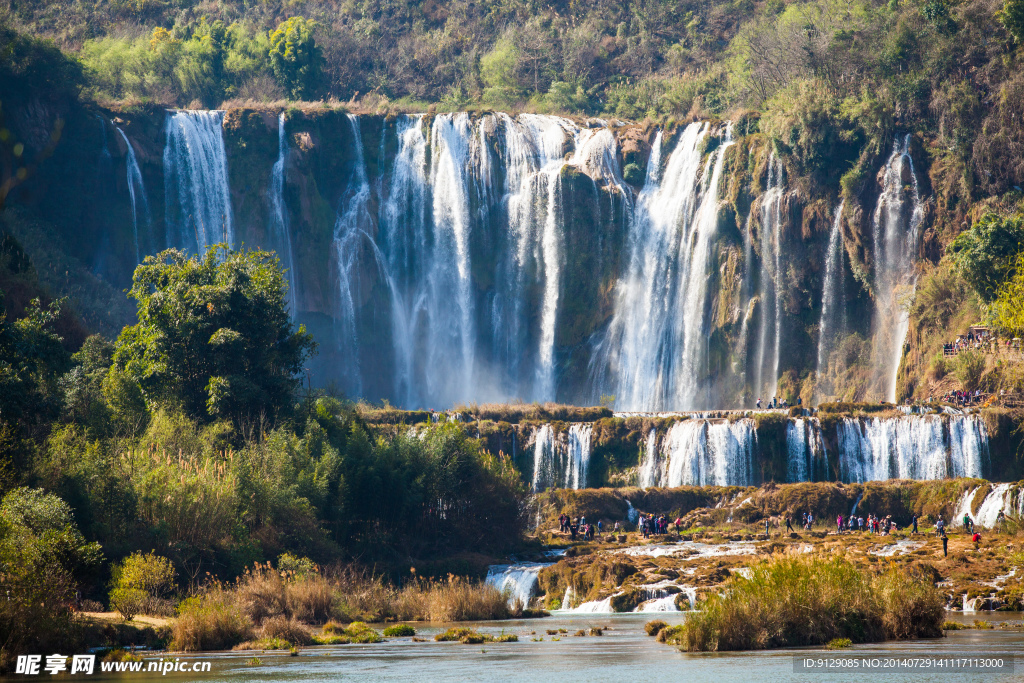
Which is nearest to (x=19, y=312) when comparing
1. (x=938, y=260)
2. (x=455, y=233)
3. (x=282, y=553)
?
(x=282, y=553)

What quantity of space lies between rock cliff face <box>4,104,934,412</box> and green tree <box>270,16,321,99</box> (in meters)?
15.8

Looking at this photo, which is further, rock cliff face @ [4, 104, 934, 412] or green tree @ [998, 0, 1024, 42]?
rock cliff face @ [4, 104, 934, 412]

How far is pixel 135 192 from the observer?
7481 centimetres

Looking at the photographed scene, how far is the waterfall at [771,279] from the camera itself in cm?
7044

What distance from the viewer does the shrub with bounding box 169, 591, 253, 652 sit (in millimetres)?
25734

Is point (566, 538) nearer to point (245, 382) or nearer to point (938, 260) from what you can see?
point (245, 382)

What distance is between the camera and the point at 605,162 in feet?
256

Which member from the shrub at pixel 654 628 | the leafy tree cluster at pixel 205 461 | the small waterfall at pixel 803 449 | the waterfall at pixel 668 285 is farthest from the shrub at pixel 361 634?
the waterfall at pixel 668 285

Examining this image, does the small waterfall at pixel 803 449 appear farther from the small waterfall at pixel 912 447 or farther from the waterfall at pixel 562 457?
the waterfall at pixel 562 457

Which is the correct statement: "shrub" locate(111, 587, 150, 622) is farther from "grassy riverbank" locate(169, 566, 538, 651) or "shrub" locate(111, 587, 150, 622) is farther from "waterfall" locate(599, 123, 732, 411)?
"waterfall" locate(599, 123, 732, 411)

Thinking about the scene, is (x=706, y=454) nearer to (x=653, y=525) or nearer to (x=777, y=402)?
(x=653, y=525)

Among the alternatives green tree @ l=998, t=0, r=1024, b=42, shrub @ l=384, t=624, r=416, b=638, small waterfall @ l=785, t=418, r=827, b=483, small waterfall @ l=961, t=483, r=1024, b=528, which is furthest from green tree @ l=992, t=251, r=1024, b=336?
shrub @ l=384, t=624, r=416, b=638

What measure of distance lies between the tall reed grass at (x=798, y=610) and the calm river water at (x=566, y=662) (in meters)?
0.66

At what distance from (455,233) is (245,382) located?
3910 centimetres
